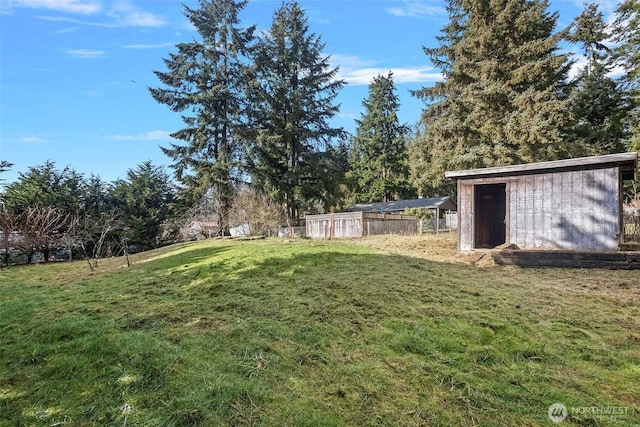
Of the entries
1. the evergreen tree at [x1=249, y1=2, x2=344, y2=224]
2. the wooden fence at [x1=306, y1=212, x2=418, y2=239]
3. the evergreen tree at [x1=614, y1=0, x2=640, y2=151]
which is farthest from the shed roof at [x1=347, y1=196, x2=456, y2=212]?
the evergreen tree at [x1=614, y1=0, x2=640, y2=151]

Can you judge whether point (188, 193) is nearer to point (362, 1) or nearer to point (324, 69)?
point (324, 69)

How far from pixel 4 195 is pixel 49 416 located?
681 inches

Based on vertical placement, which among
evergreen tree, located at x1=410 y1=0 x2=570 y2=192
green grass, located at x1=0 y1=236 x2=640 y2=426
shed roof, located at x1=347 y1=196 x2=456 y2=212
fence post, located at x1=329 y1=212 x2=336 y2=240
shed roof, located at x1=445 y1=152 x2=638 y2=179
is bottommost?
green grass, located at x1=0 y1=236 x2=640 y2=426

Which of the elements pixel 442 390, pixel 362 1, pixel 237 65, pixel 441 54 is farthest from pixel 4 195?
pixel 441 54

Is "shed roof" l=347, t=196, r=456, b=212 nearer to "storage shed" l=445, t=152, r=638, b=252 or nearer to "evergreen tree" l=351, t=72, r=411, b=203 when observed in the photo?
"evergreen tree" l=351, t=72, r=411, b=203

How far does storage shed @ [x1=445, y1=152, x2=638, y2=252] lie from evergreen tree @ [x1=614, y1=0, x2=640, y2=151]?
11.9m

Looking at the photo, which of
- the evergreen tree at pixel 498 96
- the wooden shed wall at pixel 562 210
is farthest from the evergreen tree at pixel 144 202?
the wooden shed wall at pixel 562 210

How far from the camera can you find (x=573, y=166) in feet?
24.4

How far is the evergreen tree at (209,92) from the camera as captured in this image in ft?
65.2

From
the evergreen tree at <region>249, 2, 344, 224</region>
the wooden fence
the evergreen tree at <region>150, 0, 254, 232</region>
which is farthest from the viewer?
the evergreen tree at <region>249, 2, 344, 224</region>

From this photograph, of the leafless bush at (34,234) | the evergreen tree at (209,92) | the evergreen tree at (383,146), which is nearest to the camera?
the leafless bush at (34,234)

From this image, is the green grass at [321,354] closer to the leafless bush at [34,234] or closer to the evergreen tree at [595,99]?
the leafless bush at [34,234]

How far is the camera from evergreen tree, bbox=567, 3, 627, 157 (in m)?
16.9

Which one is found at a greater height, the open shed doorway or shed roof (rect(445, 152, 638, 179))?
shed roof (rect(445, 152, 638, 179))
